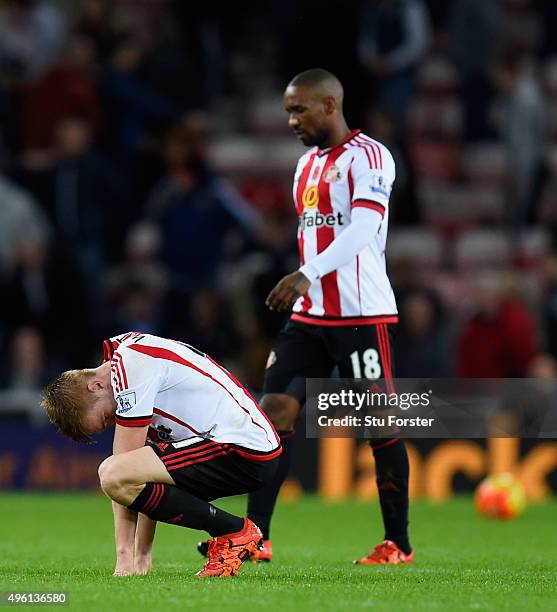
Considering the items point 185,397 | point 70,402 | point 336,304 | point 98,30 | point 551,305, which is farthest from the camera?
point 98,30

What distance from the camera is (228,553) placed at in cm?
635

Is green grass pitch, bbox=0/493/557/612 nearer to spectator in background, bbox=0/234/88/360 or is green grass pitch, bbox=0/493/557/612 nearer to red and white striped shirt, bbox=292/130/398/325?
red and white striped shirt, bbox=292/130/398/325

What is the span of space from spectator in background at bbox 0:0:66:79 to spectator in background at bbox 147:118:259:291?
2723 mm

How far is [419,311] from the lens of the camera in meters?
12.9

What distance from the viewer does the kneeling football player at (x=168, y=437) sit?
6.17 meters

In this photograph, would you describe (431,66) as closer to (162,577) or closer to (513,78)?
(513,78)

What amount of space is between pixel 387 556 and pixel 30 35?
33.6 ft

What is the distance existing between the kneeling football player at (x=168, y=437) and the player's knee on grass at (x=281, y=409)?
74cm

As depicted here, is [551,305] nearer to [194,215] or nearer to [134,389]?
[194,215]

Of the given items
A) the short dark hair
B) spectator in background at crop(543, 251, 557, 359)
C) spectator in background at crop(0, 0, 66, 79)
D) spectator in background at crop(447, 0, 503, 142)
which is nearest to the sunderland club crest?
the short dark hair

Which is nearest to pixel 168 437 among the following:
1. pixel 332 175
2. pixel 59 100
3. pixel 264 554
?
pixel 264 554

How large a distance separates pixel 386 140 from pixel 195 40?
338 cm

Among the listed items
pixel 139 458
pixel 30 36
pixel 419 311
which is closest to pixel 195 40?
pixel 30 36

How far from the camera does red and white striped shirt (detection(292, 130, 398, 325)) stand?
7211 mm
